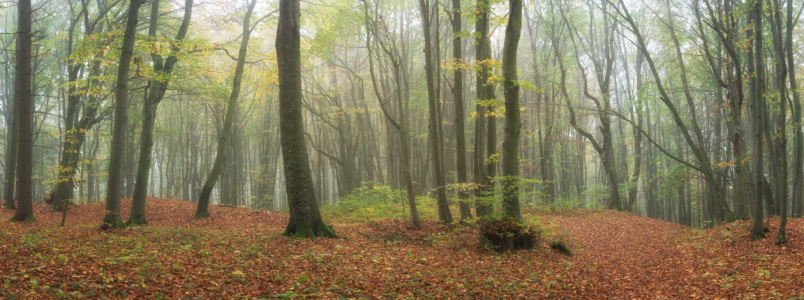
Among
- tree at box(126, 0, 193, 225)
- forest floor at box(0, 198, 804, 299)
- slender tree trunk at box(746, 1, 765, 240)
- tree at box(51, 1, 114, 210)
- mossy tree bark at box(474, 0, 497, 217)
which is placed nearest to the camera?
forest floor at box(0, 198, 804, 299)

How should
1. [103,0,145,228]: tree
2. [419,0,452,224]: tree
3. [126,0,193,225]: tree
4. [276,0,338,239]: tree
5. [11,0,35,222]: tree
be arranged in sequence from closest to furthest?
[276,0,338,239]: tree
[103,0,145,228]: tree
[11,0,35,222]: tree
[126,0,193,225]: tree
[419,0,452,224]: tree

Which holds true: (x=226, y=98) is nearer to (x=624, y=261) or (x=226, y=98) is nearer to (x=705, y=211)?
(x=624, y=261)

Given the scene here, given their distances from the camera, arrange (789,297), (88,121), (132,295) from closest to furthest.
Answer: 1. (132,295)
2. (789,297)
3. (88,121)

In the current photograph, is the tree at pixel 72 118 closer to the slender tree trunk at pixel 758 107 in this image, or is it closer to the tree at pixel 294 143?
the tree at pixel 294 143

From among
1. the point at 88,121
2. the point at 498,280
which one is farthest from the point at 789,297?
the point at 88,121

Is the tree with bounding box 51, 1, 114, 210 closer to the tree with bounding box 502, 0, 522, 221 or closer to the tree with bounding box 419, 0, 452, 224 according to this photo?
the tree with bounding box 419, 0, 452, 224

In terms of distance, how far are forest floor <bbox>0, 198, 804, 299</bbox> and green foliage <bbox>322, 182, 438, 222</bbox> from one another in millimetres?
3045

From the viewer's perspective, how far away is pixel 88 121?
14.3m

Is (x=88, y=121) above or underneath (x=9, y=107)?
underneath

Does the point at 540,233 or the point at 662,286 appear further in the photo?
the point at 540,233

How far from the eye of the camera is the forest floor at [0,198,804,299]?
429cm

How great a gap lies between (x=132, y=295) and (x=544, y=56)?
18897 mm

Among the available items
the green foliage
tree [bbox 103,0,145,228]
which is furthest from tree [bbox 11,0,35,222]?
the green foliage

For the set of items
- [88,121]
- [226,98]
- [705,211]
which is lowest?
[705,211]
